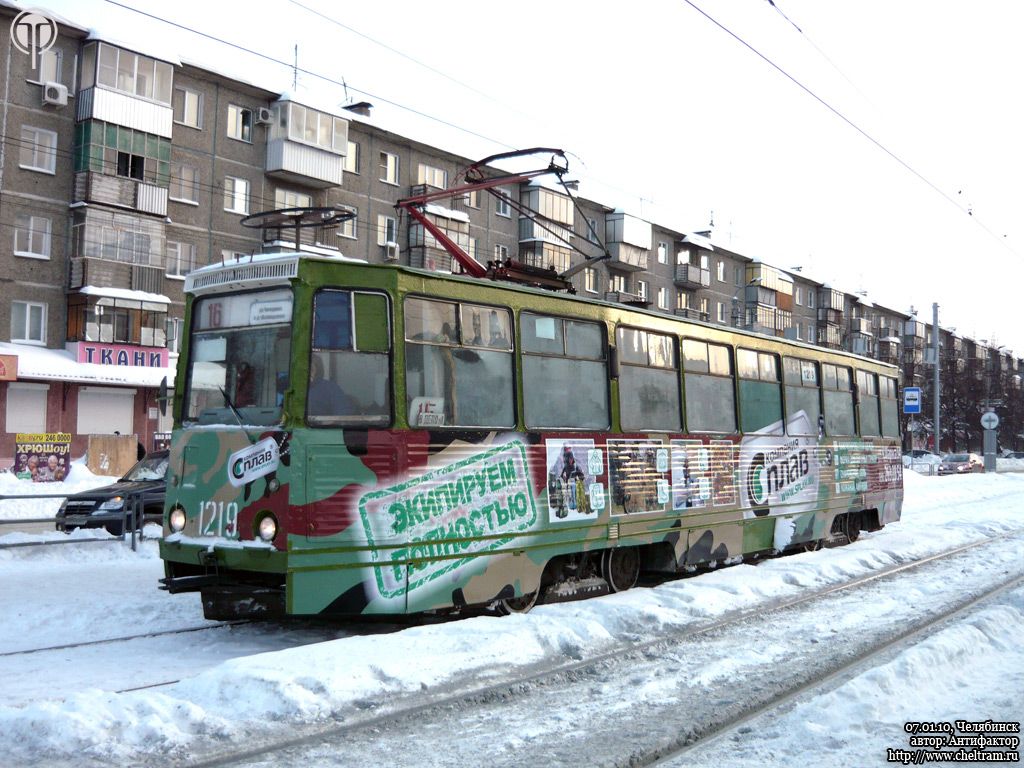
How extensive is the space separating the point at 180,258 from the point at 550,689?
3314 cm

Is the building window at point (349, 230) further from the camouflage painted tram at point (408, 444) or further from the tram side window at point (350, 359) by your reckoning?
the tram side window at point (350, 359)

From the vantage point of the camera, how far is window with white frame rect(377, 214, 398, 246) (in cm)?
4319

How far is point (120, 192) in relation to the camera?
34.6 metres

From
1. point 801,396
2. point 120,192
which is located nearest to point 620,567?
point 801,396

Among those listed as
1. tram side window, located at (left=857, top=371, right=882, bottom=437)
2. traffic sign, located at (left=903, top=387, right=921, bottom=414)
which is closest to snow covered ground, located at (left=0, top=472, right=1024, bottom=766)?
tram side window, located at (left=857, top=371, right=882, bottom=437)

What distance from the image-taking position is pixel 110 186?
34.4m

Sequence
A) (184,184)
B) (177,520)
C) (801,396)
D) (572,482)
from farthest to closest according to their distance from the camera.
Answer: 1. (184,184)
2. (801,396)
3. (572,482)
4. (177,520)

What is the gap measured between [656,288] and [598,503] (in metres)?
51.0

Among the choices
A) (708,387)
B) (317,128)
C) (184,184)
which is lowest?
(708,387)

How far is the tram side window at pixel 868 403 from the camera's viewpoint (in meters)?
17.5

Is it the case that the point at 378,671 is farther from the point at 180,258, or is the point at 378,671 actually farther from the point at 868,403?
the point at 180,258

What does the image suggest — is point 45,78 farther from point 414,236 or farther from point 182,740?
point 182,740

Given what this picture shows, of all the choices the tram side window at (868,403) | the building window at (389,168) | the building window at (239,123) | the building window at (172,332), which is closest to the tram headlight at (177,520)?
the tram side window at (868,403)

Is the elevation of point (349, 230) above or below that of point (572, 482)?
above
